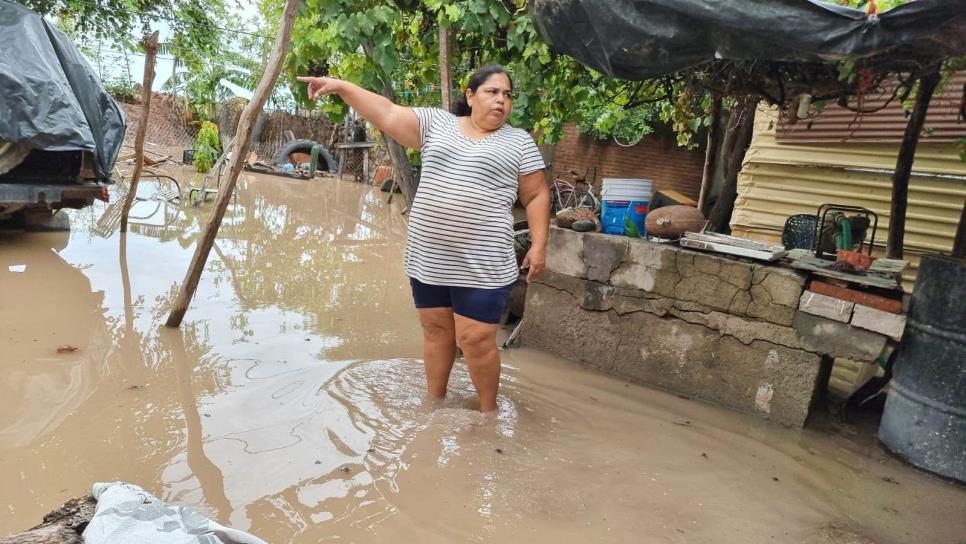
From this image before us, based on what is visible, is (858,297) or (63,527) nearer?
(63,527)

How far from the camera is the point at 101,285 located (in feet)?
18.5

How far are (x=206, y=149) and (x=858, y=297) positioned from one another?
17.2m

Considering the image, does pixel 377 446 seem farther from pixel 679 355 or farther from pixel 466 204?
pixel 679 355

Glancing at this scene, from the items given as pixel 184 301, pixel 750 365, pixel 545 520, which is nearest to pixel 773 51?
pixel 750 365

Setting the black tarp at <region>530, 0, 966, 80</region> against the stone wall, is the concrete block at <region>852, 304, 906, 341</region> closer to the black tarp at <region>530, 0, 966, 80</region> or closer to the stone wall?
the stone wall

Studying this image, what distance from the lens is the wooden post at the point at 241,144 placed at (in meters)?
4.11

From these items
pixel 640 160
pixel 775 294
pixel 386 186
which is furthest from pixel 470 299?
pixel 386 186

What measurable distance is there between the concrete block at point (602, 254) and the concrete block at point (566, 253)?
5 cm

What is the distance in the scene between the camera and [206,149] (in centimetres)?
1711

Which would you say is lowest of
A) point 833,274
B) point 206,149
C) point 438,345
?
point 438,345

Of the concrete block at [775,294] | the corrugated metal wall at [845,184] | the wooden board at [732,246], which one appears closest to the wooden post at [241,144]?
the wooden board at [732,246]

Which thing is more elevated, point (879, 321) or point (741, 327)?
point (879, 321)

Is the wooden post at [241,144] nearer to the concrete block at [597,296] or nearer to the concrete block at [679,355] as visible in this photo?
the concrete block at [679,355]

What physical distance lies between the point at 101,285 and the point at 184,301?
1685mm
